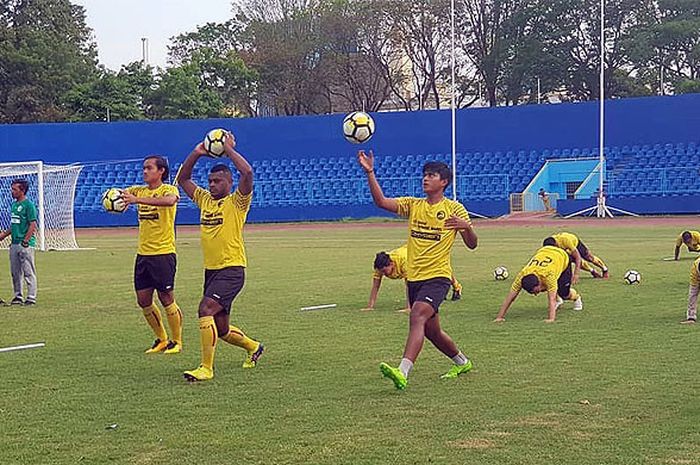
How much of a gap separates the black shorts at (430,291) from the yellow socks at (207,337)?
6.24 ft

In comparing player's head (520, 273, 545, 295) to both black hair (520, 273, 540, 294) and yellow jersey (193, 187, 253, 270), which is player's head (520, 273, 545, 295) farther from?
yellow jersey (193, 187, 253, 270)

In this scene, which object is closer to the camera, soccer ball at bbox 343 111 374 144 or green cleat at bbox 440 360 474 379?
green cleat at bbox 440 360 474 379

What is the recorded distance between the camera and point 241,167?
9383 mm

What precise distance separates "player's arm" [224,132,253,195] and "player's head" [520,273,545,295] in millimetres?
4651

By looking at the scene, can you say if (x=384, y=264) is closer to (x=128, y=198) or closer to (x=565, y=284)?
(x=565, y=284)

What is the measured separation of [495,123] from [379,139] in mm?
6583

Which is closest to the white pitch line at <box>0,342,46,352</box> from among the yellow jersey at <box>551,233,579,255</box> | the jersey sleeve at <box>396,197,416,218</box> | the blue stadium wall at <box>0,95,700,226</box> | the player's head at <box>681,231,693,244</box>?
the jersey sleeve at <box>396,197,416,218</box>

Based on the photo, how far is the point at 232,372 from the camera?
9.95 meters

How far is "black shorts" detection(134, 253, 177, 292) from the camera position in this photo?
11.0m

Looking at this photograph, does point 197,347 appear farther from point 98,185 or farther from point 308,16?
point 308,16

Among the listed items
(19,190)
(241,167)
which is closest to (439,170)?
(241,167)

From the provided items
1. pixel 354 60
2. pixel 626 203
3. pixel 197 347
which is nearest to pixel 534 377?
pixel 197 347

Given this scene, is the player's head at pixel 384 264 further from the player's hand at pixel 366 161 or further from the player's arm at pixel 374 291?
the player's hand at pixel 366 161

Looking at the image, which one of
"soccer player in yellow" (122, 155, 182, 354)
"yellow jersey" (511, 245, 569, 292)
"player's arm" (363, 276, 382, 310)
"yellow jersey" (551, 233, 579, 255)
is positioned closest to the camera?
"soccer player in yellow" (122, 155, 182, 354)
